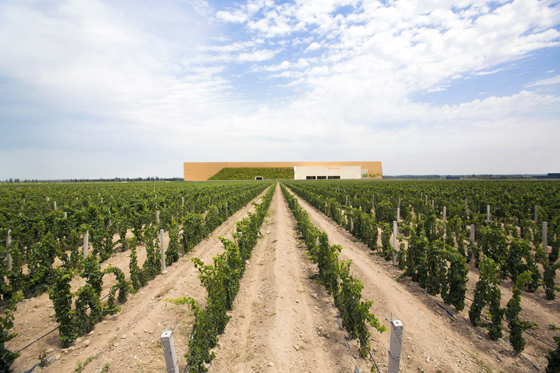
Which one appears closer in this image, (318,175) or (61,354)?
(61,354)

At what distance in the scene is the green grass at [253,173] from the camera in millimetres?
88500

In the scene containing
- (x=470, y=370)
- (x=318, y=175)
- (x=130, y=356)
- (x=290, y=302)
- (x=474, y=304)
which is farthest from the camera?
(x=318, y=175)

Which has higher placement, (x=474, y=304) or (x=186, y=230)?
(x=186, y=230)

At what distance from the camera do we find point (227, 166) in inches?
3629

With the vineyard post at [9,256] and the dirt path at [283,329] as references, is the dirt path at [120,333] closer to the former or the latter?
the dirt path at [283,329]

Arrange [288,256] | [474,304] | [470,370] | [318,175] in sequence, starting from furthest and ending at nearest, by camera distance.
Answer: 1. [318,175]
2. [288,256]
3. [474,304]
4. [470,370]

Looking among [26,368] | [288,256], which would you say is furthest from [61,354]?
[288,256]

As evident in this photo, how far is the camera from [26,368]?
3834 millimetres

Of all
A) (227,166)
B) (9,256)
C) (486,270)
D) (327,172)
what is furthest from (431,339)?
(227,166)

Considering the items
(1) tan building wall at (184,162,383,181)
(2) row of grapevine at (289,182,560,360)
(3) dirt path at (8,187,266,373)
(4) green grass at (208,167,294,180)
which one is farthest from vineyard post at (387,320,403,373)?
(1) tan building wall at (184,162,383,181)

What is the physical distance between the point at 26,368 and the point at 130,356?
1.52 meters

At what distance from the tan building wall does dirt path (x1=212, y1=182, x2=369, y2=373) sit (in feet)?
285

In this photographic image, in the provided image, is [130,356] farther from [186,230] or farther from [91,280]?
[186,230]

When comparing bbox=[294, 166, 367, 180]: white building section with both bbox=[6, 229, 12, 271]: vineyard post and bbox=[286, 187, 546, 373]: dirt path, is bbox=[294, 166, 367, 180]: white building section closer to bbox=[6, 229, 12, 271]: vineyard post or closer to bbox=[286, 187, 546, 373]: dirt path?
bbox=[6, 229, 12, 271]: vineyard post
